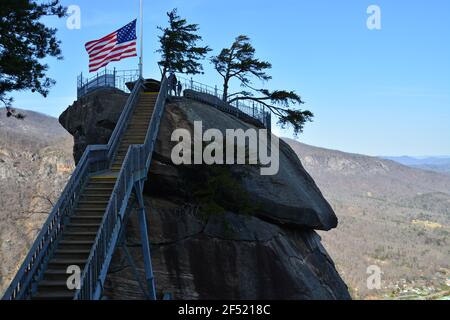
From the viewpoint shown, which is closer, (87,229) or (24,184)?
(87,229)

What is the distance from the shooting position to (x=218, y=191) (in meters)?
18.8

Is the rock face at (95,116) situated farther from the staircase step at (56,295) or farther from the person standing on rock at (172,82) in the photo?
the staircase step at (56,295)

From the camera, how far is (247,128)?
24.3 meters

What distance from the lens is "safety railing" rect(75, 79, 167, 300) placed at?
9859 mm

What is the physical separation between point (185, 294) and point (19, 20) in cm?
1239

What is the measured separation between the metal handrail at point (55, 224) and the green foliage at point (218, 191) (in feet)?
13.4

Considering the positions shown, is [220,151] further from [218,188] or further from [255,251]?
[255,251]

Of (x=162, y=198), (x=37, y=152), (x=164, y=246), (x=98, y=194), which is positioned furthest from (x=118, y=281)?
(x=37, y=152)

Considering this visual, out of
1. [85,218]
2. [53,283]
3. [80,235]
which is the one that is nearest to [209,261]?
[85,218]

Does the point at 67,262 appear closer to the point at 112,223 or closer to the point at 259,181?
the point at 112,223

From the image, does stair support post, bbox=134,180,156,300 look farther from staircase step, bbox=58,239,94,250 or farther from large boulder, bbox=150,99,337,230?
staircase step, bbox=58,239,94,250

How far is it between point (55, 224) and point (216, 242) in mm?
8283

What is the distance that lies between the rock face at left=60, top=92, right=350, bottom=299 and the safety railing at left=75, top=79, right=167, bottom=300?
89.3 inches

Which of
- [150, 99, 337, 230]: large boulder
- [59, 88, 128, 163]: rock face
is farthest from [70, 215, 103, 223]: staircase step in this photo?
[59, 88, 128, 163]: rock face
